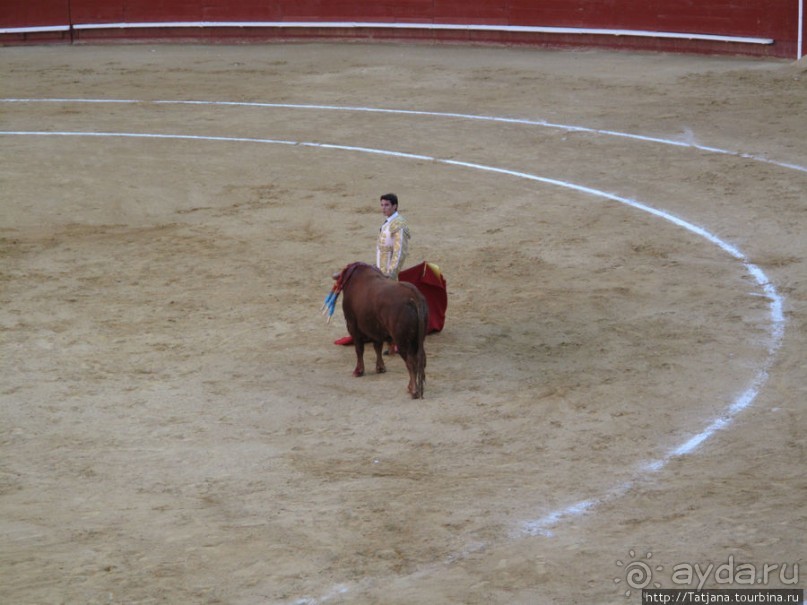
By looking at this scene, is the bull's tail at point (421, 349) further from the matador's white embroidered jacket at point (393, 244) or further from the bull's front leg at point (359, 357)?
the matador's white embroidered jacket at point (393, 244)

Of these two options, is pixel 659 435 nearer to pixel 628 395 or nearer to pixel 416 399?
pixel 628 395

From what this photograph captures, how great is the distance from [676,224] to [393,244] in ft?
11.7

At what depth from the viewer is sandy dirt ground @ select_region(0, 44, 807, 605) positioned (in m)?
5.45

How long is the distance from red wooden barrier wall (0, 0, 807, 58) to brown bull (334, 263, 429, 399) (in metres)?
11.2

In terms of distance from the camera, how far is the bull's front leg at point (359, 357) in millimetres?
7758

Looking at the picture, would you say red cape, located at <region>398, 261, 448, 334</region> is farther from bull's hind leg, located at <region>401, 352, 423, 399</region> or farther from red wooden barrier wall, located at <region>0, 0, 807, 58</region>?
red wooden barrier wall, located at <region>0, 0, 807, 58</region>

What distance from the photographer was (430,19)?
20781mm

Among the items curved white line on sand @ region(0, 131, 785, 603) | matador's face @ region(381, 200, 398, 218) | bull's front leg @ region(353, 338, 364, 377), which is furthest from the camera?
matador's face @ region(381, 200, 398, 218)

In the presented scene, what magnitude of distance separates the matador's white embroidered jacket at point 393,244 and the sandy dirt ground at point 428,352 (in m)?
0.62

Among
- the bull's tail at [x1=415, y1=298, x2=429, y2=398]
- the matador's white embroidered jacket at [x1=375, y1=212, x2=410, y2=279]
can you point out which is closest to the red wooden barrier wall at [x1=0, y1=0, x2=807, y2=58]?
the matador's white embroidered jacket at [x1=375, y1=212, x2=410, y2=279]
